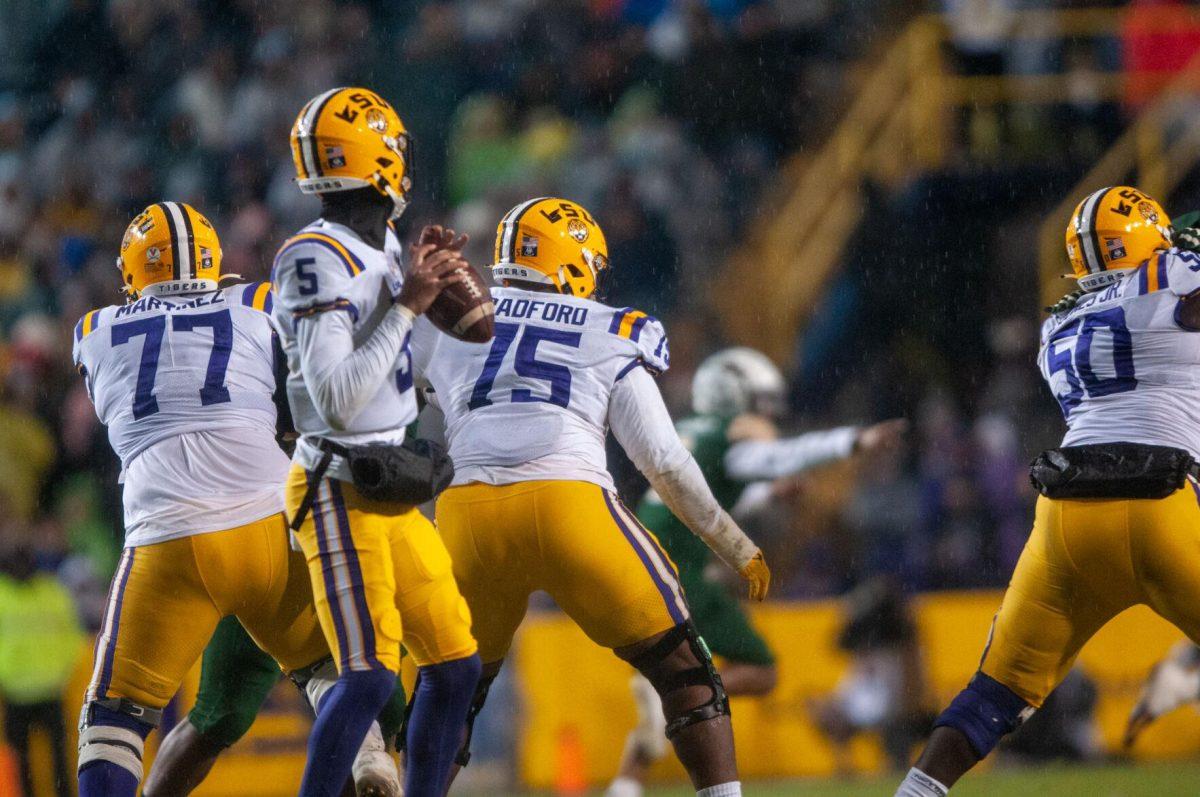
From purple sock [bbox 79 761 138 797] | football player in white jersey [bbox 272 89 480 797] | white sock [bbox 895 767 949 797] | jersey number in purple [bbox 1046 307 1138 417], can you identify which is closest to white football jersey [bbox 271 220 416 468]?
football player in white jersey [bbox 272 89 480 797]

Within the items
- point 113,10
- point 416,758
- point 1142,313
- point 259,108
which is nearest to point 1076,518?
point 1142,313

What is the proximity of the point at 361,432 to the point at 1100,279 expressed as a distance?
2.80 metres

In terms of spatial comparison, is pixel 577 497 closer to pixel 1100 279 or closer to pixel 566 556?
pixel 566 556

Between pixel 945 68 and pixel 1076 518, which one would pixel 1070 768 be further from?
pixel 945 68

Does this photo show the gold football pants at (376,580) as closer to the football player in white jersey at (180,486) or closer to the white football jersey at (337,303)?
the white football jersey at (337,303)

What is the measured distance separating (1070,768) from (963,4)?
21.0 ft

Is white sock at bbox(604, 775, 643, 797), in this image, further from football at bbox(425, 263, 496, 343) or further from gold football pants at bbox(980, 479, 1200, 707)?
football at bbox(425, 263, 496, 343)

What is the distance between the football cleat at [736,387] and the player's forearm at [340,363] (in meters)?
3.68

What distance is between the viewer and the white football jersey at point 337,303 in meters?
4.66

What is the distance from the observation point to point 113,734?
5.23m

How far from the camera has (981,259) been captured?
41.7ft

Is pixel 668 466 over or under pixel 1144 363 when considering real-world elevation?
under

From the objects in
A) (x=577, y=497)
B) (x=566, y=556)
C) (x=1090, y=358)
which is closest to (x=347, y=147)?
(x=577, y=497)

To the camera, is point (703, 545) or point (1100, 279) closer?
point (1100, 279)
